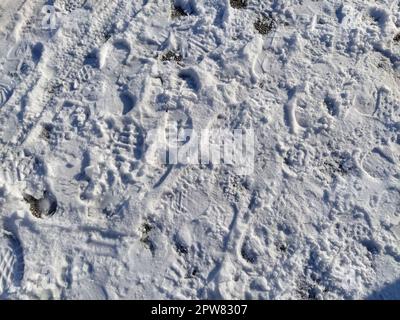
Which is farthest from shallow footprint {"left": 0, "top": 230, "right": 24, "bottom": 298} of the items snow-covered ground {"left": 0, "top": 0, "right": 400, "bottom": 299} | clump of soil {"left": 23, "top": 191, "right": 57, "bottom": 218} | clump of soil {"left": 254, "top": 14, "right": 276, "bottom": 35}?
clump of soil {"left": 254, "top": 14, "right": 276, "bottom": 35}

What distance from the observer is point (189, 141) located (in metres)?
2.36

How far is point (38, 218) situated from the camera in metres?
2.20

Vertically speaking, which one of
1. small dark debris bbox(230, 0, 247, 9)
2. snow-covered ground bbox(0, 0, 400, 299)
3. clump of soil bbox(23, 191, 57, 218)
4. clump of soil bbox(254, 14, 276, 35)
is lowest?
clump of soil bbox(23, 191, 57, 218)

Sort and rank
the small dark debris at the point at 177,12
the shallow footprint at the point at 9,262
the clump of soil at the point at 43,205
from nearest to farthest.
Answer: the shallow footprint at the point at 9,262 → the clump of soil at the point at 43,205 → the small dark debris at the point at 177,12

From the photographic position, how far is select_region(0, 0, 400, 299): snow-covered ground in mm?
2115

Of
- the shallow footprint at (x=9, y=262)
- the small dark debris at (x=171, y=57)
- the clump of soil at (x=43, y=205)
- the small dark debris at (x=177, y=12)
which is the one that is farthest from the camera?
the small dark debris at (x=177, y=12)

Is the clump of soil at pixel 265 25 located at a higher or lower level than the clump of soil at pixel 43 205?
higher

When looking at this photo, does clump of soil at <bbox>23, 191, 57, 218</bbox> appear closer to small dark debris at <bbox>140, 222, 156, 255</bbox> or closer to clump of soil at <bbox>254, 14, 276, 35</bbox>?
small dark debris at <bbox>140, 222, 156, 255</bbox>

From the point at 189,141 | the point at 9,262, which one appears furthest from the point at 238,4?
the point at 9,262

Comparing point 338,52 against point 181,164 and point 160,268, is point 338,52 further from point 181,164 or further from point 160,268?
point 160,268

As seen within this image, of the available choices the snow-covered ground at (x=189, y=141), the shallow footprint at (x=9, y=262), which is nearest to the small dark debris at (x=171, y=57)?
the snow-covered ground at (x=189, y=141)

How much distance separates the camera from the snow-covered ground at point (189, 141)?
2115 millimetres

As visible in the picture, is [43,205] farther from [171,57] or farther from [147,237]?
[171,57]

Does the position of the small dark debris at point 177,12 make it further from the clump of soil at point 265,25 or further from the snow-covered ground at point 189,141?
the clump of soil at point 265,25
